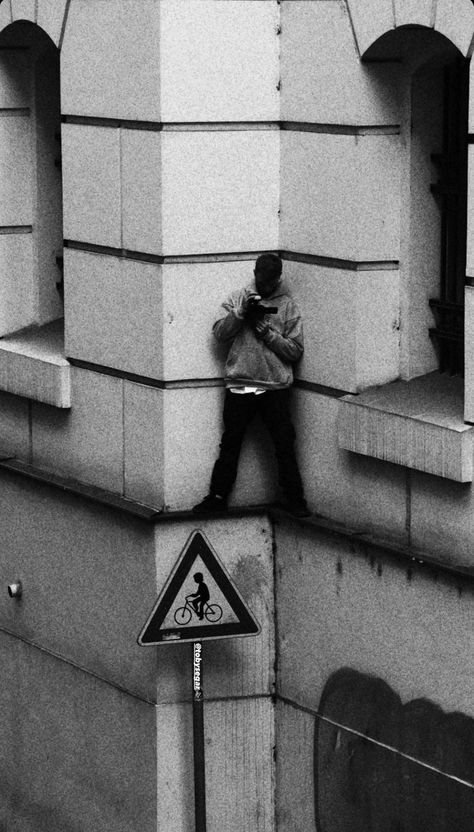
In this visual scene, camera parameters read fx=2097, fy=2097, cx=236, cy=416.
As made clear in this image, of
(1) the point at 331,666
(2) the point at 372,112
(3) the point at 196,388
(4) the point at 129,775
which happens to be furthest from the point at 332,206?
(4) the point at 129,775

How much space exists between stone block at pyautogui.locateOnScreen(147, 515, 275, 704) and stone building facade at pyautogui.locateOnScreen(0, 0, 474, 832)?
0.05 feet

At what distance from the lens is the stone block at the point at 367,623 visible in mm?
11078

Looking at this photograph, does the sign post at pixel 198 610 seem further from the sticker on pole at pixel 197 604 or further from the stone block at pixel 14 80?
the stone block at pixel 14 80

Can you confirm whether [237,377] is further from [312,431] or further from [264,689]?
[264,689]

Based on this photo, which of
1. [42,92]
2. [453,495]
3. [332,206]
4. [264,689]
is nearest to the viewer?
[453,495]

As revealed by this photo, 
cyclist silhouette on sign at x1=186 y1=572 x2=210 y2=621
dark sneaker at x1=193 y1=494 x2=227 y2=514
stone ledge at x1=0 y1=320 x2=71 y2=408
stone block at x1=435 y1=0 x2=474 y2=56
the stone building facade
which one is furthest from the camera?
stone ledge at x1=0 y1=320 x2=71 y2=408

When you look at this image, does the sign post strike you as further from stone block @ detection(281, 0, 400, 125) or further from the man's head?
stone block @ detection(281, 0, 400, 125)

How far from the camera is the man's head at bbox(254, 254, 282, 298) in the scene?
12.0m

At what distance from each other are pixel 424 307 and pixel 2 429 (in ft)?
11.9

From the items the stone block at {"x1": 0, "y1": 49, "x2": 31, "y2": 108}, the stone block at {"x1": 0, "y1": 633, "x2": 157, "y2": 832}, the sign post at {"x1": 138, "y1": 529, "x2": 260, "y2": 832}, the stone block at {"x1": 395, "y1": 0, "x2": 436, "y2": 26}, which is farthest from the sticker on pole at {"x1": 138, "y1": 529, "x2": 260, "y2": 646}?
the stone block at {"x1": 0, "y1": 49, "x2": 31, "y2": 108}

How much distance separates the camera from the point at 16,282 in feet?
46.8

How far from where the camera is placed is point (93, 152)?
1269cm

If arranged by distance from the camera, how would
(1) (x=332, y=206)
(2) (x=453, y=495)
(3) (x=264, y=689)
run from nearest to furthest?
(2) (x=453, y=495) < (1) (x=332, y=206) < (3) (x=264, y=689)

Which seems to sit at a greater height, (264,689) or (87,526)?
(87,526)
